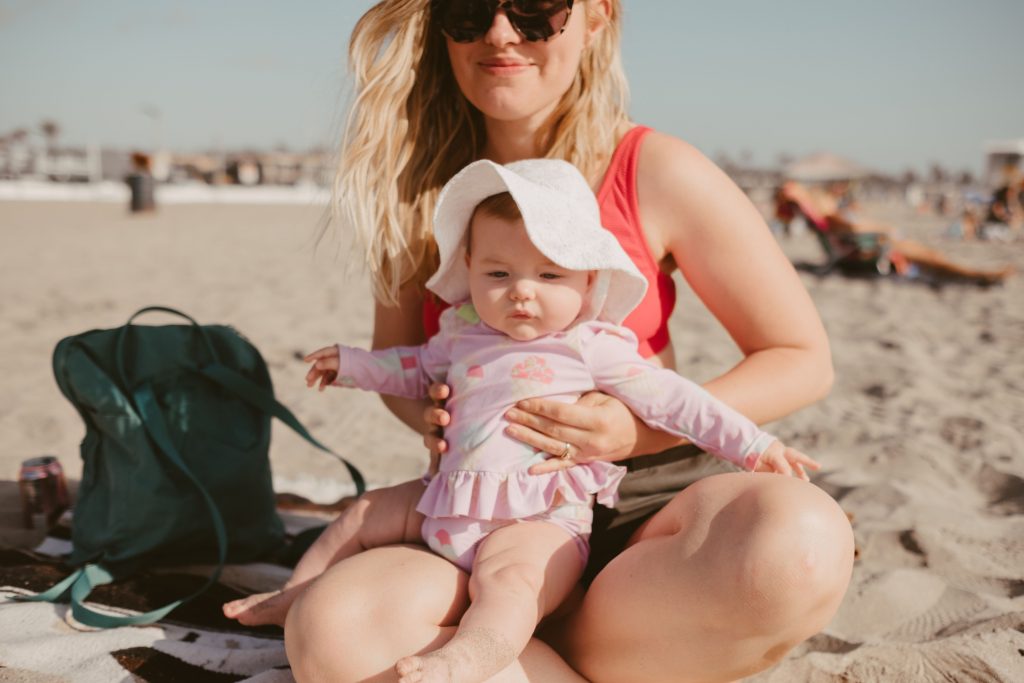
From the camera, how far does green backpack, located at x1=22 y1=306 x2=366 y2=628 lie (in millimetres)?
2383

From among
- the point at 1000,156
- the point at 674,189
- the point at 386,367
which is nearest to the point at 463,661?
the point at 386,367

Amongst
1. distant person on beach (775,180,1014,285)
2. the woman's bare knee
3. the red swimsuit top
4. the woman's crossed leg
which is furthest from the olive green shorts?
distant person on beach (775,180,1014,285)

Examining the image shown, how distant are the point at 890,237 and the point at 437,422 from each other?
9.28 metres

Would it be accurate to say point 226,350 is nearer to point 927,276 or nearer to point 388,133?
point 388,133

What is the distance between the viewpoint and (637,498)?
2.02 meters

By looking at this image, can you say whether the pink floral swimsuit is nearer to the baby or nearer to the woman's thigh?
the baby

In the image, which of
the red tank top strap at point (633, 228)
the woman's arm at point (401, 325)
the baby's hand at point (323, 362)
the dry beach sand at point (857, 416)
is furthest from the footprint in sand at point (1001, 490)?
the baby's hand at point (323, 362)

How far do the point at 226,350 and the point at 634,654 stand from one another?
5.47 ft

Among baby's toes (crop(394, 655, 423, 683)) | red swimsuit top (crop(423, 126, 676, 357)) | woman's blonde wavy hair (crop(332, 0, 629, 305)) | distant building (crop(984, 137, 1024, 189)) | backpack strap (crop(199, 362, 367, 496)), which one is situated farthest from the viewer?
distant building (crop(984, 137, 1024, 189))

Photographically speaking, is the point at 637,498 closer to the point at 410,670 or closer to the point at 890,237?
the point at 410,670

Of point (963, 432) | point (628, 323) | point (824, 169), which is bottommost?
point (824, 169)

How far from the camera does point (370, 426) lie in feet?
14.2

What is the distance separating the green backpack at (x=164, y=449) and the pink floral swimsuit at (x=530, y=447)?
907mm

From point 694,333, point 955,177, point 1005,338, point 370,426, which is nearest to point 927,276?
point 1005,338
